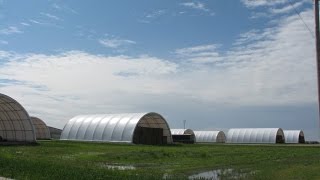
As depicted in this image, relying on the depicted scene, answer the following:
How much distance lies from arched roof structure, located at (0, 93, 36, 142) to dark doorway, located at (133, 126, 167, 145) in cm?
1302

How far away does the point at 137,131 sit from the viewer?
53.5 m

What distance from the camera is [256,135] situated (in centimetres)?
8669

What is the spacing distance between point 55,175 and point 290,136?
82342 mm

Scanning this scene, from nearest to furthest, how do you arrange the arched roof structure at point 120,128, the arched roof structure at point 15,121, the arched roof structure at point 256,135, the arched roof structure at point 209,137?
1. the arched roof structure at point 15,121
2. the arched roof structure at point 120,128
3. the arched roof structure at point 256,135
4. the arched roof structure at point 209,137

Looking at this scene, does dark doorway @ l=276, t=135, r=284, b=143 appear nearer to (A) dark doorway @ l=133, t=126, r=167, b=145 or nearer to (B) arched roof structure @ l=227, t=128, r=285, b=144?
(B) arched roof structure @ l=227, t=128, r=285, b=144

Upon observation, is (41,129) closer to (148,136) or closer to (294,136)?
(148,136)

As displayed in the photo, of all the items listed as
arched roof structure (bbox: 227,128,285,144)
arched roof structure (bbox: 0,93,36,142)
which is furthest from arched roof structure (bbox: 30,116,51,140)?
arched roof structure (bbox: 227,128,285,144)

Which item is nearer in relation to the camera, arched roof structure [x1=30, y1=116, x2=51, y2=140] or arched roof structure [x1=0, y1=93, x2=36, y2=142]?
arched roof structure [x1=0, y1=93, x2=36, y2=142]

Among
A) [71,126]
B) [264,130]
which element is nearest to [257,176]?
[71,126]

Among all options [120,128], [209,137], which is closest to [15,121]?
[120,128]

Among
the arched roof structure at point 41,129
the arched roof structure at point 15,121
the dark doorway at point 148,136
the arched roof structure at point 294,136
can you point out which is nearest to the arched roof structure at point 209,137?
the arched roof structure at point 294,136

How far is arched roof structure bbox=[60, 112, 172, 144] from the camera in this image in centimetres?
5312

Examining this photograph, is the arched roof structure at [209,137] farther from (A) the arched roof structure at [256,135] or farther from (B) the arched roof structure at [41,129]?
(B) the arched roof structure at [41,129]

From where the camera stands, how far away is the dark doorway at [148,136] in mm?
53278
